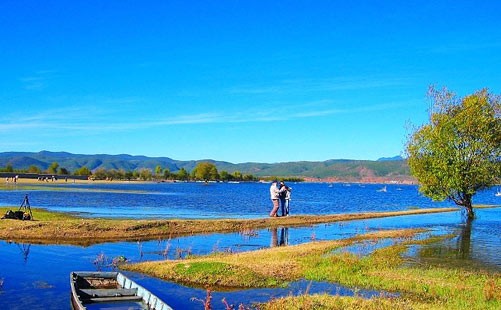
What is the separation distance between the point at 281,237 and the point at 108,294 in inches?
904

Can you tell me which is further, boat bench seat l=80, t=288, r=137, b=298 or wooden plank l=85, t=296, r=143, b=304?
boat bench seat l=80, t=288, r=137, b=298

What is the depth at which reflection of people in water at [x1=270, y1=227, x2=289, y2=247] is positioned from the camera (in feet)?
121

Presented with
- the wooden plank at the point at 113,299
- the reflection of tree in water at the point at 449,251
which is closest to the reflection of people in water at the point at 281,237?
the reflection of tree in water at the point at 449,251

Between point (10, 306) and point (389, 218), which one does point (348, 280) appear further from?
point (389, 218)

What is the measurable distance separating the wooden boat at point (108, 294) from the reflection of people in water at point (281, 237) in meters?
17.0

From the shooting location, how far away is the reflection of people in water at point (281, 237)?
37.0 metres

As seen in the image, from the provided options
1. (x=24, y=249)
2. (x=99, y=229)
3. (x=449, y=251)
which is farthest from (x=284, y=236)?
(x=24, y=249)

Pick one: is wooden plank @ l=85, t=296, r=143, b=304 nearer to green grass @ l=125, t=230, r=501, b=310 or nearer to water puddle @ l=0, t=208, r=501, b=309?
water puddle @ l=0, t=208, r=501, b=309

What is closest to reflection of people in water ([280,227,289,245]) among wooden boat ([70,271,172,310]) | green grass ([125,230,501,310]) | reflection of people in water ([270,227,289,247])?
reflection of people in water ([270,227,289,247])

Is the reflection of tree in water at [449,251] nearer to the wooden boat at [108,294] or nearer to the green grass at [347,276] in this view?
the green grass at [347,276]

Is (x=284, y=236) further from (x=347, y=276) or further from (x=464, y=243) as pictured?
(x=347, y=276)

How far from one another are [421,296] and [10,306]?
54.1 feet

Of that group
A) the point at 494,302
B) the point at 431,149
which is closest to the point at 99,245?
the point at 494,302

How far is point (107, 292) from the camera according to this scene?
19.2 m
